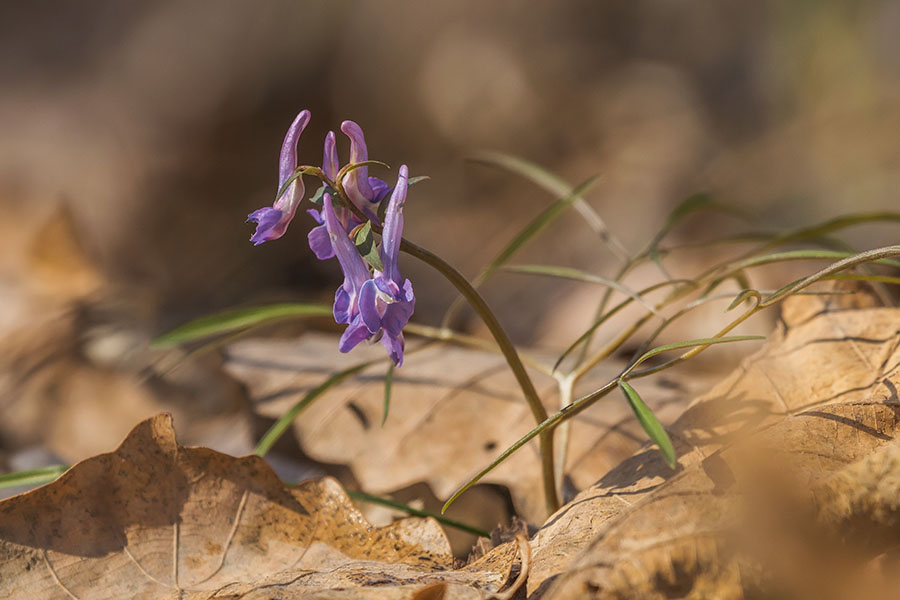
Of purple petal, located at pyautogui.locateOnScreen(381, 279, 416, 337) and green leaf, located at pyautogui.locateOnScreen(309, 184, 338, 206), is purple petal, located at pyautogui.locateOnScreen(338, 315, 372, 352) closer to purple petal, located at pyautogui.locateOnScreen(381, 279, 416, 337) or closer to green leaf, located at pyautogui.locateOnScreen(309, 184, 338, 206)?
purple petal, located at pyautogui.locateOnScreen(381, 279, 416, 337)

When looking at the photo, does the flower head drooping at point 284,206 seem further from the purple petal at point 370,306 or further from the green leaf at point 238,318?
the green leaf at point 238,318

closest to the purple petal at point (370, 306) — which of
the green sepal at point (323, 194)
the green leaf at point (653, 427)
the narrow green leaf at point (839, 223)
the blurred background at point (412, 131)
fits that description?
the green sepal at point (323, 194)

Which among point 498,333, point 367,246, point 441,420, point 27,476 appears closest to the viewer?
point 367,246

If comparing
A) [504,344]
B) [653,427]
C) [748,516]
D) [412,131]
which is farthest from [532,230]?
[412,131]

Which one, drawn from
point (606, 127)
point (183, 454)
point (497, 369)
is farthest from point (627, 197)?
point (183, 454)

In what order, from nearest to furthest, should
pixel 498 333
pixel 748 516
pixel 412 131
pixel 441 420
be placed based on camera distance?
pixel 748 516, pixel 498 333, pixel 441 420, pixel 412 131

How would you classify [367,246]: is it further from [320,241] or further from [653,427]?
[653,427]

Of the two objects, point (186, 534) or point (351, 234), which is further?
point (186, 534)
